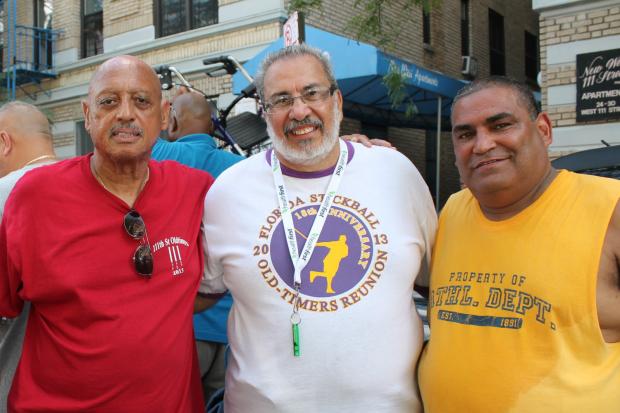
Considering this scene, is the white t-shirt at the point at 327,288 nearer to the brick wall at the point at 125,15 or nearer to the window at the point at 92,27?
the brick wall at the point at 125,15

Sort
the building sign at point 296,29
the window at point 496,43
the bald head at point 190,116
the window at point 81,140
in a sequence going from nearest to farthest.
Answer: the bald head at point 190,116
the building sign at point 296,29
the window at point 81,140
the window at point 496,43

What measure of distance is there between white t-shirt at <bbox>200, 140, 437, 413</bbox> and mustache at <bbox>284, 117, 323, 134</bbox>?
180 mm

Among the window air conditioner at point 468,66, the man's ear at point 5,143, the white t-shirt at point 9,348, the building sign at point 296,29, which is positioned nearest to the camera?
the white t-shirt at point 9,348

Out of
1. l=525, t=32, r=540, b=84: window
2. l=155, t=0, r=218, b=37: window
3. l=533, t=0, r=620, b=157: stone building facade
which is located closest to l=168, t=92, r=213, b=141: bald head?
l=533, t=0, r=620, b=157: stone building facade

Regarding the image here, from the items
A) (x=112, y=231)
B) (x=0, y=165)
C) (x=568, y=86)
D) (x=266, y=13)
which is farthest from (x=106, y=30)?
(x=112, y=231)

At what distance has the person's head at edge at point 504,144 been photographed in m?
2.09

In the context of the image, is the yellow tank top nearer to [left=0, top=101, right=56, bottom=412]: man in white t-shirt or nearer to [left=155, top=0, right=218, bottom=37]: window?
[left=0, top=101, right=56, bottom=412]: man in white t-shirt

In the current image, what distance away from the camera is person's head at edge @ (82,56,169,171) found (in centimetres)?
227

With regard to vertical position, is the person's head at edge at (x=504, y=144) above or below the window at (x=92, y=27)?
below

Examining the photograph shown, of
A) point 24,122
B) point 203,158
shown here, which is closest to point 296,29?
point 203,158

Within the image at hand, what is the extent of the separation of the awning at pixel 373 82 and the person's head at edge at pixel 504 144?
4176 mm

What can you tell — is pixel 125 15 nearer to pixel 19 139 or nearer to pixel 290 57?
pixel 19 139

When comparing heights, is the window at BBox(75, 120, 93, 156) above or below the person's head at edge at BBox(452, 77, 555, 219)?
above

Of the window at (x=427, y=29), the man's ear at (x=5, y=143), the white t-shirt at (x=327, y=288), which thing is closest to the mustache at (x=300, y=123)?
the white t-shirt at (x=327, y=288)
